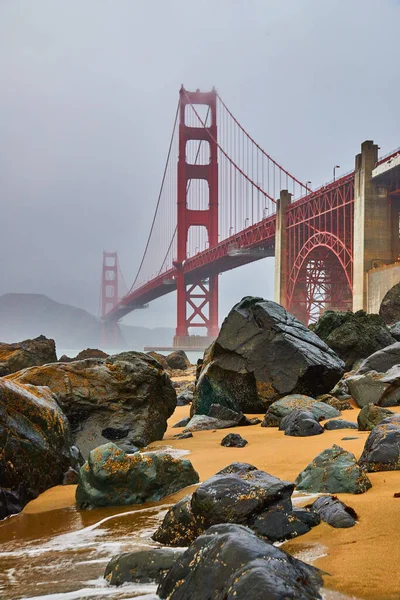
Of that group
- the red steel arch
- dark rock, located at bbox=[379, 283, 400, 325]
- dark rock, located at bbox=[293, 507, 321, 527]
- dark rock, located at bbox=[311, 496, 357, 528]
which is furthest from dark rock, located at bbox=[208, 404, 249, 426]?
the red steel arch

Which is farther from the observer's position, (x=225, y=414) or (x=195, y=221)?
(x=195, y=221)

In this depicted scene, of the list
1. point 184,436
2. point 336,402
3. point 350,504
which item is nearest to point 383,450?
point 350,504

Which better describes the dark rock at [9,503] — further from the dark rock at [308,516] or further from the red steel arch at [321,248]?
the red steel arch at [321,248]

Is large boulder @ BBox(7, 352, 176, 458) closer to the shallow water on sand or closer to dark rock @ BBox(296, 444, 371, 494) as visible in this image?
the shallow water on sand

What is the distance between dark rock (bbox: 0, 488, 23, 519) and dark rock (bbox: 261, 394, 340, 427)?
258cm

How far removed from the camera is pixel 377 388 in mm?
5398

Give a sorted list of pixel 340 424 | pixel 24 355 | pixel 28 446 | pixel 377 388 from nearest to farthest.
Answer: pixel 28 446 → pixel 340 424 → pixel 377 388 → pixel 24 355

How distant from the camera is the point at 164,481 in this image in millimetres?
3195

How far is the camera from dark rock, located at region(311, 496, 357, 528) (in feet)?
7.49

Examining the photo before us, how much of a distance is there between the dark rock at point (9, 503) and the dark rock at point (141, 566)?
1177mm

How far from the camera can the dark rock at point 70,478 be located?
3.58 m

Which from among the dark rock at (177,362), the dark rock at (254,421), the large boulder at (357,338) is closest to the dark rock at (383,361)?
the dark rock at (254,421)

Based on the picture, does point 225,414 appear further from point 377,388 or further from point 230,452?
point 230,452

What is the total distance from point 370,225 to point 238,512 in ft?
82.8
